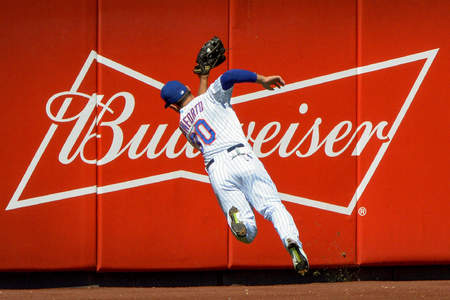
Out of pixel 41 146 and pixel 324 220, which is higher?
pixel 41 146

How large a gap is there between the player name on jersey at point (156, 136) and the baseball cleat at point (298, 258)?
9.85ft

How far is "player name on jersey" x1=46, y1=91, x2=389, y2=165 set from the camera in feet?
25.9

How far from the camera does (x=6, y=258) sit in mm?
7832

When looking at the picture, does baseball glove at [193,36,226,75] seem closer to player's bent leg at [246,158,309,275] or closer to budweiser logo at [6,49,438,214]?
player's bent leg at [246,158,309,275]

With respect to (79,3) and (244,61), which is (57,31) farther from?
(244,61)

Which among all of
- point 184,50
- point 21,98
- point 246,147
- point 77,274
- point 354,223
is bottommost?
point 77,274

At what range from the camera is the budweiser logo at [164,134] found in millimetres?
7879

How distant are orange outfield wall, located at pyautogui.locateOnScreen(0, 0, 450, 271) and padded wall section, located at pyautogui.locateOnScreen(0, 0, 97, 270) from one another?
0.4 inches

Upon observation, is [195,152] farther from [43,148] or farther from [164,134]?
[43,148]

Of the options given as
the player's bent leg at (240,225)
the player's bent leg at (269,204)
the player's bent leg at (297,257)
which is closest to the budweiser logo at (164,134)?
the player's bent leg at (269,204)

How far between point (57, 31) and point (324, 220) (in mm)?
3292

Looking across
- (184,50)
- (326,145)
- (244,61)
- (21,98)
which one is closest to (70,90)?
(21,98)

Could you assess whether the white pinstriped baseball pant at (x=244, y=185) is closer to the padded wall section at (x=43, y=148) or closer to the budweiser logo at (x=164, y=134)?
the budweiser logo at (x=164, y=134)

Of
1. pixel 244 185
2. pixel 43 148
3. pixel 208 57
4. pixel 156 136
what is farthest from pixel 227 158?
pixel 43 148
